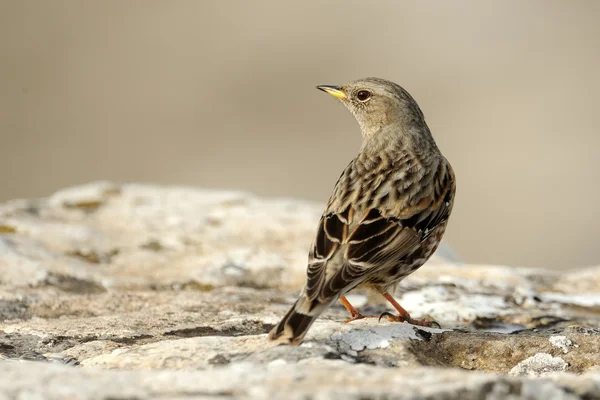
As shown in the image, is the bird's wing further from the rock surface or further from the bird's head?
the bird's head

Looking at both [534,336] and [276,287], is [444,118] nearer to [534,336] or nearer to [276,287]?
[276,287]

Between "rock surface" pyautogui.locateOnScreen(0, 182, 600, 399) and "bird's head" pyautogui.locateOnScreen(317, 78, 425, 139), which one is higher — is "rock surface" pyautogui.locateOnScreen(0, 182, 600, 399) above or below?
below

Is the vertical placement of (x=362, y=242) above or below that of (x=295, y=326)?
above

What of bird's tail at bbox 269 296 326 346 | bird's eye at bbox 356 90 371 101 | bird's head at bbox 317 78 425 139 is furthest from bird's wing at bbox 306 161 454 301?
bird's eye at bbox 356 90 371 101

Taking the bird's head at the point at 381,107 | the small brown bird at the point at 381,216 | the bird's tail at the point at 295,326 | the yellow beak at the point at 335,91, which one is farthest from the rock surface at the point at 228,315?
the yellow beak at the point at 335,91

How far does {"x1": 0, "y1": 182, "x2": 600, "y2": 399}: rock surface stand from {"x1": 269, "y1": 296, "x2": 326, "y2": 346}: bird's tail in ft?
0.25

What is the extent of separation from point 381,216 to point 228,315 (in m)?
1.10

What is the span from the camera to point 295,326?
458 centimetres

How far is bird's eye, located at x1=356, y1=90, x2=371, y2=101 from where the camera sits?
25.3ft

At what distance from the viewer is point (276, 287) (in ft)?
24.2

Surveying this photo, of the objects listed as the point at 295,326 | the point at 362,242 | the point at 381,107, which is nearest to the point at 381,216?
the point at 362,242

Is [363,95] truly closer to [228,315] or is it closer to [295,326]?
[228,315]

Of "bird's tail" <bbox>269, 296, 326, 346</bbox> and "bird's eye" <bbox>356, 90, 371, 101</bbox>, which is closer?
"bird's tail" <bbox>269, 296, 326, 346</bbox>

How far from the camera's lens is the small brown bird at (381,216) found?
507 centimetres
